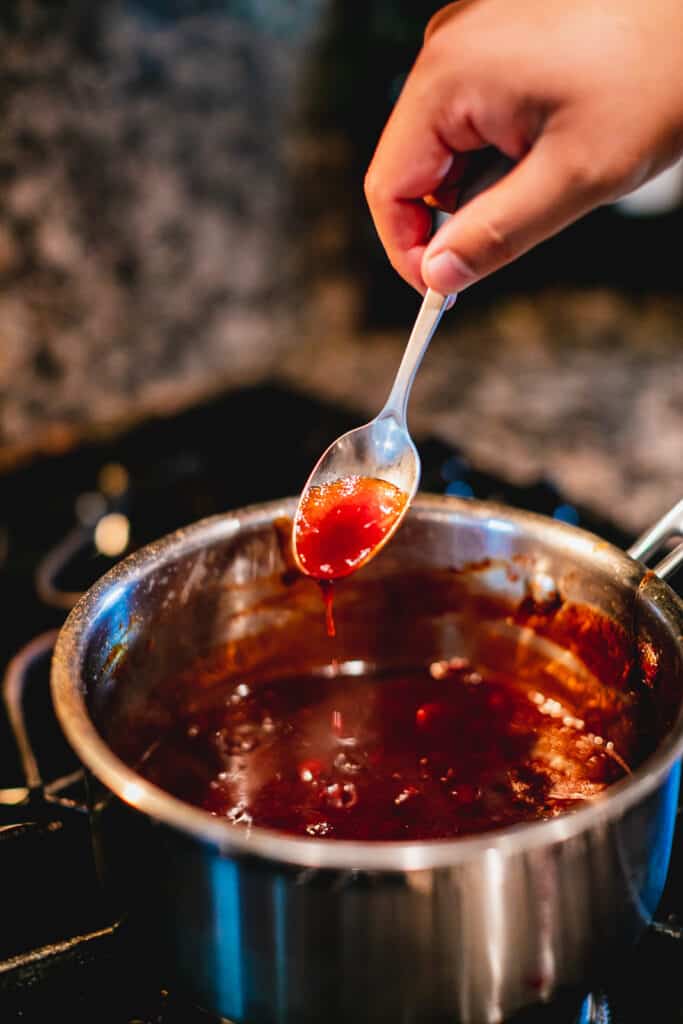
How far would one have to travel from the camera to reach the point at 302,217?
109 inches

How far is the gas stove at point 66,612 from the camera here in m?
0.99

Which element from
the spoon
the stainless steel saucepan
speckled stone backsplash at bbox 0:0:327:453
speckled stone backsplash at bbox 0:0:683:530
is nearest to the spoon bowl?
the spoon

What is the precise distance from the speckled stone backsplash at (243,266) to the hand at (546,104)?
1.11 m

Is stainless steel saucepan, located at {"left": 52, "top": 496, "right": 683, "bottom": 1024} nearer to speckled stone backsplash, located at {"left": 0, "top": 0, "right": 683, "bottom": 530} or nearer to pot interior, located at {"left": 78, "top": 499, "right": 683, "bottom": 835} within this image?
pot interior, located at {"left": 78, "top": 499, "right": 683, "bottom": 835}

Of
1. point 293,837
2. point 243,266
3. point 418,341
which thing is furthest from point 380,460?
point 243,266

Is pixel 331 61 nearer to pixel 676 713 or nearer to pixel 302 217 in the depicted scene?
pixel 302 217

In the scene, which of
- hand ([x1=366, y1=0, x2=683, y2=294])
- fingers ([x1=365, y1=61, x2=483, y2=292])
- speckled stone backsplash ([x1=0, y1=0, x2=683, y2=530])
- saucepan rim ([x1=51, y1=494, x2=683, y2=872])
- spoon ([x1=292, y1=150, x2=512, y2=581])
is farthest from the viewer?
speckled stone backsplash ([x1=0, y1=0, x2=683, y2=530])

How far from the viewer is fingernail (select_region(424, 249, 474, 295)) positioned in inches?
36.8

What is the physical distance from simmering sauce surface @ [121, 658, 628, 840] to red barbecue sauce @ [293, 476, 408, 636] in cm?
16

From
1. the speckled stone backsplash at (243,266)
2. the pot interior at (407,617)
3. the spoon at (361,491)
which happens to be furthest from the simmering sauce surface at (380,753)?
the speckled stone backsplash at (243,266)

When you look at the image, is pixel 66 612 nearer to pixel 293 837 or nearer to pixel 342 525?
pixel 342 525

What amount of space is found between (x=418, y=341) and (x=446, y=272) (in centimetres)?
17

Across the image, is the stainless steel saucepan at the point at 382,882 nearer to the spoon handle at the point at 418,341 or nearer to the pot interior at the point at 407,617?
the pot interior at the point at 407,617

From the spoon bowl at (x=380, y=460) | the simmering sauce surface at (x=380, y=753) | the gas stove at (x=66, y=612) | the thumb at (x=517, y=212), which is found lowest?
the gas stove at (x=66, y=612)
